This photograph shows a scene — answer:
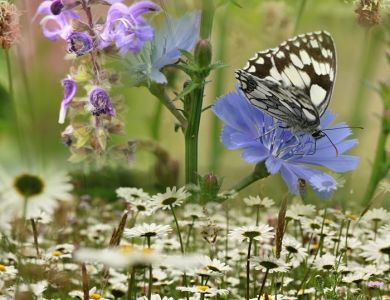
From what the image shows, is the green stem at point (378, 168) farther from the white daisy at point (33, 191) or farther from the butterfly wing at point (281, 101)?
the white daisy at point (33, 191)

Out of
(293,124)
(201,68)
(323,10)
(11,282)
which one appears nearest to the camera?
(201,68)

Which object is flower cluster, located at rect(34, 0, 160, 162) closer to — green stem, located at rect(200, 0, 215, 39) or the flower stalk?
green stem, located at rect(200, 0, 215, 39)

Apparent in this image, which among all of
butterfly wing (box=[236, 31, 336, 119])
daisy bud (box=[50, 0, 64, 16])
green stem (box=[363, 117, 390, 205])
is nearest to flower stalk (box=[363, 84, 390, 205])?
green stem (box=[363, 117, 390, 205])

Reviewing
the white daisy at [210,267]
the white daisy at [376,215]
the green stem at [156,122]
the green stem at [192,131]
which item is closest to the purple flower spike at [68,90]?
the green stem at [192,131]

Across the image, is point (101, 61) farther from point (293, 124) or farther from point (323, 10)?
point (323, 10)

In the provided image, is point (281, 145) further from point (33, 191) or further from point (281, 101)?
point (33, 191)

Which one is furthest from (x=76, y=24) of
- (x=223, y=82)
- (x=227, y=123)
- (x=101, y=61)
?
(x=223, y=82)
